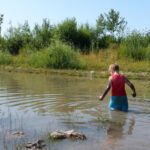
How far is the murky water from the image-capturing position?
305 inches

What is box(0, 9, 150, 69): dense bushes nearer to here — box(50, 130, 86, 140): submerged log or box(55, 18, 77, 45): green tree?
box(55, 18, 77, 45): green tree

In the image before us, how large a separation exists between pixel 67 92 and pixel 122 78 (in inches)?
183

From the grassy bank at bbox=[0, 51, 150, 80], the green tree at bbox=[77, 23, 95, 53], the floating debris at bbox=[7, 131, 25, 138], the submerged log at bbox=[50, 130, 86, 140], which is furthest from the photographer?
the green tree at bbox=[77, 23, 95, 53]

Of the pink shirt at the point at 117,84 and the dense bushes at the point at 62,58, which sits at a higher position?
the dense bushes at the point at 62,58

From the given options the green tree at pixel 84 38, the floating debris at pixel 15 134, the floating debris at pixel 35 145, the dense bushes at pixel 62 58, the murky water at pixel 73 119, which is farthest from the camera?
the green tree at pixel 84 38

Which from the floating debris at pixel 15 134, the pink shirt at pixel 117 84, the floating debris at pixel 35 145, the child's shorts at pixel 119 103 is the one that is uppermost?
the pink shirt at pixel 117 84

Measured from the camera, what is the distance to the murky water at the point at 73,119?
775 centimetres

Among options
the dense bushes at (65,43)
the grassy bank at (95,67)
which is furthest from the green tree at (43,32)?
the grassy bank at (95,67)

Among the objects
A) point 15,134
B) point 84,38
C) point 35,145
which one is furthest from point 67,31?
point 35,145

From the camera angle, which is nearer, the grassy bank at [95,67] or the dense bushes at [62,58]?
the grassy bank at [95,67]

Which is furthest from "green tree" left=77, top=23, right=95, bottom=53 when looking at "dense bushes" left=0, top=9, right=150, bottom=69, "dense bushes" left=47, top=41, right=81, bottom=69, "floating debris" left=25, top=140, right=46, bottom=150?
"floating debris" left=25, top=140, right=46, bottom=150

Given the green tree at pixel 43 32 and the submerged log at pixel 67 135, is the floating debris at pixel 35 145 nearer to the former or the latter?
the submerged log at pixel 67 135

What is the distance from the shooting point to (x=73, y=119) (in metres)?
10.1

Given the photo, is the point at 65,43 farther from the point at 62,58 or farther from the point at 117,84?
the point at 117,84
